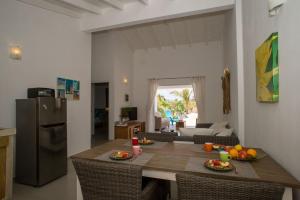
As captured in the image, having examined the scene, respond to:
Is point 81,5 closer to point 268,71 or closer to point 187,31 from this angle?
point 268,71

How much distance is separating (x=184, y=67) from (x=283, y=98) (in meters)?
5.39

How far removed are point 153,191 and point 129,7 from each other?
3395mm

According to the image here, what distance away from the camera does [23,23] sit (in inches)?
117

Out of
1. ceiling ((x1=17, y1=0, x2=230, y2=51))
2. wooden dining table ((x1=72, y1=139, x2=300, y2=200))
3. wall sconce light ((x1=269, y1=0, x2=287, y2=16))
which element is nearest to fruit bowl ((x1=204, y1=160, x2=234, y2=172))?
wooden dining table ((x1=72, y1=139, x2=300, y2=200))

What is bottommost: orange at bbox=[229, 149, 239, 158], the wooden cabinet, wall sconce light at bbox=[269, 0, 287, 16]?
the wooden cabinet

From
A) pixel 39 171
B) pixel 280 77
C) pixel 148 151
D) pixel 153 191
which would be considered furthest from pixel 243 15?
pixel 39 171

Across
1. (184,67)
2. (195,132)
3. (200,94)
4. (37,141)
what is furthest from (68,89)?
(200,94)

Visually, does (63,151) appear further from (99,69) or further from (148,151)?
(99,69)

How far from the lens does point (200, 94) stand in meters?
6.40

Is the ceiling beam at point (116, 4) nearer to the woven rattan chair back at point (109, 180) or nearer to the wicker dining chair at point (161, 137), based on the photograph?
the wicker dining chair at point (161, 137)

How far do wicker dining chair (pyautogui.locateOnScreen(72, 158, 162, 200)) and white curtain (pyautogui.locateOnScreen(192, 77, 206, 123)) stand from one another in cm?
530

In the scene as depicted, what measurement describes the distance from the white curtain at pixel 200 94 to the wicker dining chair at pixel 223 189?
5.49 metres

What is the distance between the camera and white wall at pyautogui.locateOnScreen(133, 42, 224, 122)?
246 inches

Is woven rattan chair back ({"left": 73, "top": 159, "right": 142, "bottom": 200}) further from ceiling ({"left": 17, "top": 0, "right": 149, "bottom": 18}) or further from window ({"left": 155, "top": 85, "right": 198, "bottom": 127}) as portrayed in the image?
window ({"left": 155, "top": 85, "right": 198, "bottom": 127})
